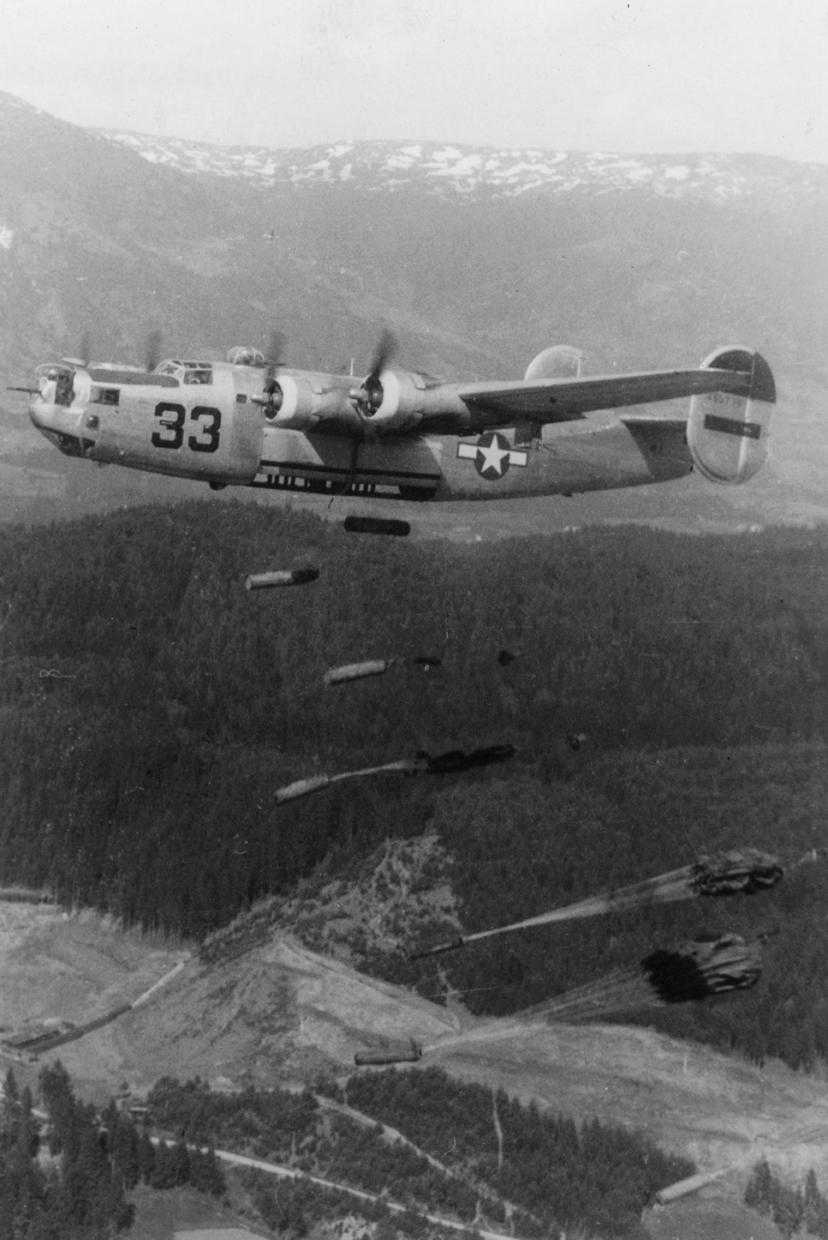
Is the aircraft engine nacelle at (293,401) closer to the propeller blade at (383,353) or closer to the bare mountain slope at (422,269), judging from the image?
the propeller blade at (383,353)

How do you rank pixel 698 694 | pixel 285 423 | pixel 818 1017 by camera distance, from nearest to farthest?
pixel 285 423, pixel 818 1017, pixel 698 694

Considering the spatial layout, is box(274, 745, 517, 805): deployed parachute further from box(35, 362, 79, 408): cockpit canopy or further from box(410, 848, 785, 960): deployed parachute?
box(35, 362, 79, 408): cockpit canopy

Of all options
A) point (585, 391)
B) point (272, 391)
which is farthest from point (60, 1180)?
point (585, 391)

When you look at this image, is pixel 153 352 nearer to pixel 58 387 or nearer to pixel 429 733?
pixel 58 387

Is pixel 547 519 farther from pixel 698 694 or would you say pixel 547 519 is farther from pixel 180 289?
pixel 180 289

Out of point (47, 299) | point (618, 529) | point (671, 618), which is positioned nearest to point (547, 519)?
point (618, 529)

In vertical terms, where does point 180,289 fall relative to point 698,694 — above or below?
above

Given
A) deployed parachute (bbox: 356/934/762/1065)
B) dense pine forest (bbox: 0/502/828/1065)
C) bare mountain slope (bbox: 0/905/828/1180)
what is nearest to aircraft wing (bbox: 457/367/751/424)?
dense pine forest (bbox: 0/502/828/1065)
